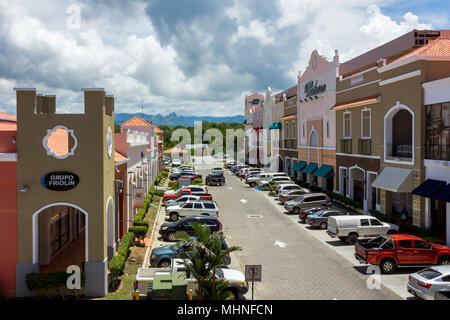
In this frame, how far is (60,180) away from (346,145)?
1080 inches

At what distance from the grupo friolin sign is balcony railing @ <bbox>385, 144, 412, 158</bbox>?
68.6 feet

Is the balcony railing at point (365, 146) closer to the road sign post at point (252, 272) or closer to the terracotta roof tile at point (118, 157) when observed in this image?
the terracotta roof tile at point (118, 157)

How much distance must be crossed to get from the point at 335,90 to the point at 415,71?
15.2m

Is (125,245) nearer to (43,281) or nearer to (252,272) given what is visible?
(43,281)

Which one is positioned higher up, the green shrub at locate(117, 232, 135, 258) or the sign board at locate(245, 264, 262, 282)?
the sign board at locate(245, 264, 262, 282)

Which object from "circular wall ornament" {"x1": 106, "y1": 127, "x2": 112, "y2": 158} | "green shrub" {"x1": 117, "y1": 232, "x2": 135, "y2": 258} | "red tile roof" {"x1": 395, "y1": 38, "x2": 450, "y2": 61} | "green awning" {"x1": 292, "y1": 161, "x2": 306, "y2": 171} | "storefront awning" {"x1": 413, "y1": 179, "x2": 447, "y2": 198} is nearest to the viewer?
"circular wall ornament" {"x1": 106, "y1": 127, "x2": 112, "y2": 158}

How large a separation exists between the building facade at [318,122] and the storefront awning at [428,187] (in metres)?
15.7

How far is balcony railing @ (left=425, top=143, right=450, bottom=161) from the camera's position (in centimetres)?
2281

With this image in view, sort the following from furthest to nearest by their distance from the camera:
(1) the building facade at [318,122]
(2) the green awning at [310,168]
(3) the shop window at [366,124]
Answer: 1. (2) the green awning at [310,168]
2. (1) the building facade at [318,122]
3. (3) the shop window at [366,124]

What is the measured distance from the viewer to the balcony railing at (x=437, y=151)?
2281 cm

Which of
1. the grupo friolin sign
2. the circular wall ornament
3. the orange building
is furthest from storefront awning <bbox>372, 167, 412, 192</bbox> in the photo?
the orange building

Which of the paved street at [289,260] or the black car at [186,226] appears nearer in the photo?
the paved street at [289,260]

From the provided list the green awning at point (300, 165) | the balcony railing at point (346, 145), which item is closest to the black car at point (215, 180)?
the green awning at point (300, 165)

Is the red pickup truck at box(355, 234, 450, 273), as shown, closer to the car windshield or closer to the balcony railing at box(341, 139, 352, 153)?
the car windshield
